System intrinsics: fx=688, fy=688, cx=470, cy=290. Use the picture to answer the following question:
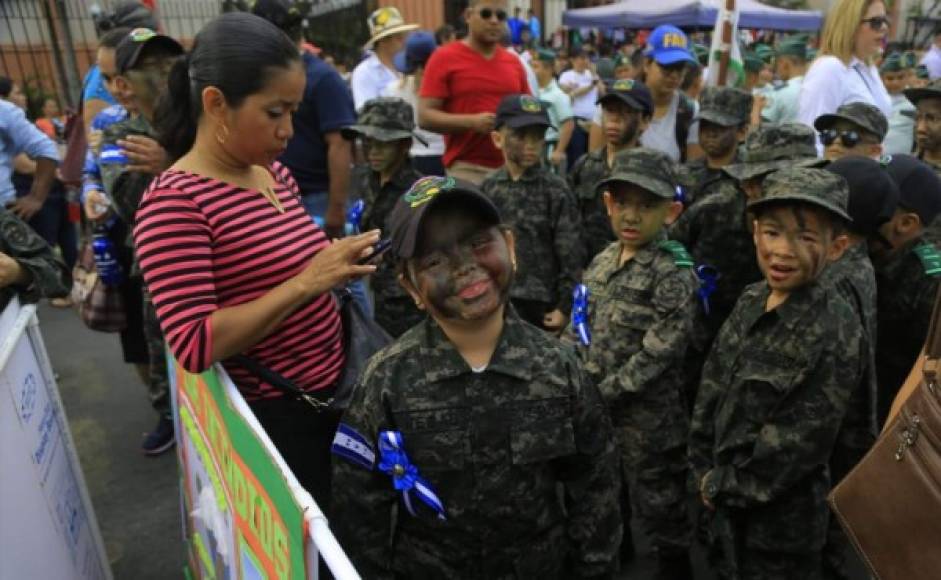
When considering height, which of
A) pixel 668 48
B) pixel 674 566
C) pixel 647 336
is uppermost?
pixel 668 48

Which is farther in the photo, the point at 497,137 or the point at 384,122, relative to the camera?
the point at 497,137

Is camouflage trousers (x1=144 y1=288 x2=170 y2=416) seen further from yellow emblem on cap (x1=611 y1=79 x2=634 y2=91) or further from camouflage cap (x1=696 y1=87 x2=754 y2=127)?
camouflage cap (x1=696 y1=87 x2=754 y2=127)

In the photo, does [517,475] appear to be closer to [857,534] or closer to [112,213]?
[857,534]

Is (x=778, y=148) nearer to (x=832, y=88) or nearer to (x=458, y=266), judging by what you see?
(x=832, y=88)

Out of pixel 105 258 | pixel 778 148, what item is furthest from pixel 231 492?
pixel 778 148

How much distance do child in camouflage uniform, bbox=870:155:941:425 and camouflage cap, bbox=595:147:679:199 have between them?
36.0 inches

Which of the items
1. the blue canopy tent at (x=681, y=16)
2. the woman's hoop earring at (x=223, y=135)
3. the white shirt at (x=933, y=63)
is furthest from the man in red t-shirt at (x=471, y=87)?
the blue canopy tent at (x=681, y=16)

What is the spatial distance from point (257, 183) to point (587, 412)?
1.05 metres

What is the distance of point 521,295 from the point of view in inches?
149

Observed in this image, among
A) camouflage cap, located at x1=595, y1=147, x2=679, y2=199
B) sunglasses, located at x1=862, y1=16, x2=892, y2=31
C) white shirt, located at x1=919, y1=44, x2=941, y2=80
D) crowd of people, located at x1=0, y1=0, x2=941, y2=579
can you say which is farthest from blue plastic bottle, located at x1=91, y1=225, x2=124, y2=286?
white shirt, located at x1=919, y1=44, x2=941, y2=80

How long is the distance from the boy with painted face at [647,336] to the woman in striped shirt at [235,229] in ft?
3.93

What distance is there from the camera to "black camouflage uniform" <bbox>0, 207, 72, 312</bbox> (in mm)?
2219

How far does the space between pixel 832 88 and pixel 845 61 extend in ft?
0.74

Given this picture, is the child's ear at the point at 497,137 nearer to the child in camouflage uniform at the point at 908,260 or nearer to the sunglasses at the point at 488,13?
the sunglasses at the point at 488,13
